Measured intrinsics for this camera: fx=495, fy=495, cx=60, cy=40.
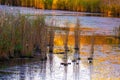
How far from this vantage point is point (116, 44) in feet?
69.5

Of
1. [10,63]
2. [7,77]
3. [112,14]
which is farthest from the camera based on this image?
[112,14]

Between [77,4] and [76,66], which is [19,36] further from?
[77,4]

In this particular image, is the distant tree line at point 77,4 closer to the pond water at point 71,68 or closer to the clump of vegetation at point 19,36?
the pond water at point 71,68

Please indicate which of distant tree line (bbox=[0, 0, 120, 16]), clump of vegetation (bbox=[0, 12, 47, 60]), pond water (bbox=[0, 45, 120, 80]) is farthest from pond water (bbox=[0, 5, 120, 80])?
distant tree line (bbox=[0, 0, 120, 16])

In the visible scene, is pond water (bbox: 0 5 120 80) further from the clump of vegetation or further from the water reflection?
the clump of vegetation

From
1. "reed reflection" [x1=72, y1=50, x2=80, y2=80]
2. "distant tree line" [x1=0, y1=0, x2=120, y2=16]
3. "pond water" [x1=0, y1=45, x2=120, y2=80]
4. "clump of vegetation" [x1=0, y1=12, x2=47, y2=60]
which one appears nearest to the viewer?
"pond water" [x1=0, y1=45, x2=120, y2=80]

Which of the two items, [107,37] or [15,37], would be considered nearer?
[15,37]

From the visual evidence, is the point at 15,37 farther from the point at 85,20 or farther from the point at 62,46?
the point at 85,20

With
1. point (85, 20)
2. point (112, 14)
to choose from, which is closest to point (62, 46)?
point (85, 20)

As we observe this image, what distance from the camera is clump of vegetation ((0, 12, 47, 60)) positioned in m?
14.9

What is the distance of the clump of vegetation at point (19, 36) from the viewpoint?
14.9 metres

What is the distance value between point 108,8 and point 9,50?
2440 cm

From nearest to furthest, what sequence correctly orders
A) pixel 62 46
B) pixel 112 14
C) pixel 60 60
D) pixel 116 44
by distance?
1. pixel 60 60
2. pixel 62 46
3. pixel 116 44
4. pixel 112 14

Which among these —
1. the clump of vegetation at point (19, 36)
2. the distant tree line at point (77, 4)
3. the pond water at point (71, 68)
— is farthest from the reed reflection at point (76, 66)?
the distant tree line at point (77, 4)
